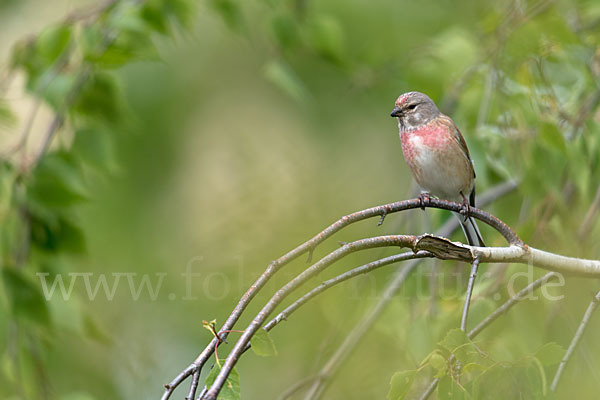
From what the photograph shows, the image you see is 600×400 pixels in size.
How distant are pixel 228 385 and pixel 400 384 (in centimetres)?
50

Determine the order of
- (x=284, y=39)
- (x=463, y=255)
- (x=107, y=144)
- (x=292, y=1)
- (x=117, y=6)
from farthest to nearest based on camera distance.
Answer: (x=292, y=1), (x=284, y=39), (x=117, y=6), (x=107, y=144), (x=463, y=255)

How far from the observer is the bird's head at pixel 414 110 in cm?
420

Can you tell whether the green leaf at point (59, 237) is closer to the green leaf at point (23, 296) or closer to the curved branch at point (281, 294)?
the green leaf at point (23, 296)

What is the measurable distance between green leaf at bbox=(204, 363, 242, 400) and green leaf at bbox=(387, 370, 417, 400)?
445 mm

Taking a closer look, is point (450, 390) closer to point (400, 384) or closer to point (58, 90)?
point (400, 384)

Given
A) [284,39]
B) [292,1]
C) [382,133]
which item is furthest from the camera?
[382,133]

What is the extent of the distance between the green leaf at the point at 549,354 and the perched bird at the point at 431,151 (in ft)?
7.02

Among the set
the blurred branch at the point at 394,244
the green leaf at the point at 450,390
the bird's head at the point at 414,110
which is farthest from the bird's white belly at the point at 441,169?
the green leaf at the point at 450,390

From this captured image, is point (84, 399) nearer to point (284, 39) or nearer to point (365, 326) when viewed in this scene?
point (365, 326)

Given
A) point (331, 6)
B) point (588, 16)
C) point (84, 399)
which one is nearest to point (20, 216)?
point (84, 399)

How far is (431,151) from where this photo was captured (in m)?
4.25

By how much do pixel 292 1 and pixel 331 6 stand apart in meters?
2.14

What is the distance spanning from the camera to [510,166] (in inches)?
159

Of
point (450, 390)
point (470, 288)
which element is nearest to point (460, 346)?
point (450, 390)
